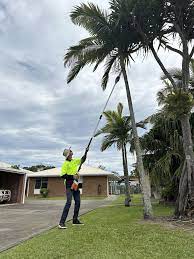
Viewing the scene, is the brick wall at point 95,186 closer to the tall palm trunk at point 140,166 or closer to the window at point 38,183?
the window at point 38,183

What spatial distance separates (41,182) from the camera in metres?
34.9

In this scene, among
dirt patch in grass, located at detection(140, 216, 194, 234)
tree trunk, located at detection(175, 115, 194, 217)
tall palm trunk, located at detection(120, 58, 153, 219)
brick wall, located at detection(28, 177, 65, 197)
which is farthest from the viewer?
brick wall, located at detection(28, 177, 65, 197)

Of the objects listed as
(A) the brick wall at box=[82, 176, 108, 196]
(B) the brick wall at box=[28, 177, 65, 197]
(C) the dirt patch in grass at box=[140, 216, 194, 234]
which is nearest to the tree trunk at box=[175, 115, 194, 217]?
(C) the dirt patch in grass at box=[140, 216, 194, 234]

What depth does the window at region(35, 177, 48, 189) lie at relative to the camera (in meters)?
34.7

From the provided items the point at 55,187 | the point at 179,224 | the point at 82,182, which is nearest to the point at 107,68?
the point at 179,224

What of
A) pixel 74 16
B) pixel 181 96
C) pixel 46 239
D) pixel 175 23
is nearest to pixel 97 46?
pixel 74 16

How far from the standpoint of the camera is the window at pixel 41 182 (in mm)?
34675

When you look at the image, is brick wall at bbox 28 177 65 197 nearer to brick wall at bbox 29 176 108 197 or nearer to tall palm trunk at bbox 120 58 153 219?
brick wall at bbox 29 176 108 197

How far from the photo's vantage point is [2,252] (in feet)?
16.0

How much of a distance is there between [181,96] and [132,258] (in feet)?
17.0

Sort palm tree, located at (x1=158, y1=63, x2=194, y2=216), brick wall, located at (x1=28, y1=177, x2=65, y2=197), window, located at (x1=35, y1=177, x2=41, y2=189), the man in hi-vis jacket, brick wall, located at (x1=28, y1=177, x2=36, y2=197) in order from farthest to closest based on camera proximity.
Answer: brick wall, located at (x1=28, y1=177, x2=36, y2=197) < window, located at (x1=35, y1=177, x2=41, y2=189) < brick wall, located at (x1=28, y1=177, x2=65, y2=197) < palm tree, located at (x1=158, y1=63, x2=194, y2=216) < the man in hi-vis jacket

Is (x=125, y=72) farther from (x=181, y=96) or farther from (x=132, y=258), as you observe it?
(x=132, y=258)

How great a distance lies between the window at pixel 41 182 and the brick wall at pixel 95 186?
4912 mm

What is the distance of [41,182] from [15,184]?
11791 mm
